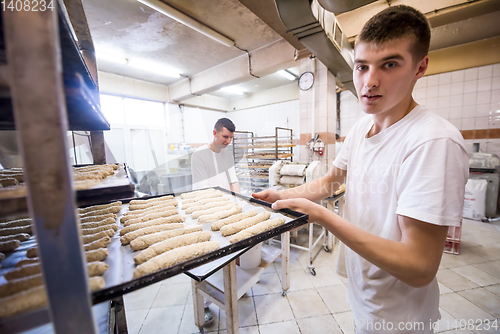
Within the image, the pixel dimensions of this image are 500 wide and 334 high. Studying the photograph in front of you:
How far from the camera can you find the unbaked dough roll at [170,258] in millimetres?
645

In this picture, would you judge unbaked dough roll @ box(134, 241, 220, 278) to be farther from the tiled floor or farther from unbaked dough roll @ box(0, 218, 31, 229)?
the tiled floor

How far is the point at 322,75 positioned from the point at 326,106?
0.65m

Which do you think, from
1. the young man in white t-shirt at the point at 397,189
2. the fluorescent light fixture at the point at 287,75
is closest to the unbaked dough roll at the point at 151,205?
the young man in white t-shirt at the point at 397,189

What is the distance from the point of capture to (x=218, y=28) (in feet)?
11.5

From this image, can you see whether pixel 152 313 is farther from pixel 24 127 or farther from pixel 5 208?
pixel 24 127

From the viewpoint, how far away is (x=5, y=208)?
13.5 inches

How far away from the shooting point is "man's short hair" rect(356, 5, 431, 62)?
29.6 inches

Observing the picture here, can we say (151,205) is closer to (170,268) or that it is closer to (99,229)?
(99,229)

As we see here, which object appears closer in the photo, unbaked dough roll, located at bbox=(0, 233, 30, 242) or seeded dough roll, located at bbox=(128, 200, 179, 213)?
unbaked dough roll, located at bbox=(0, 233, 30, 242)

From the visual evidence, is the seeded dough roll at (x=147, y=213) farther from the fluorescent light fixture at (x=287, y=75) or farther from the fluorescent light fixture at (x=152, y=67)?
the fluorescent light fixture at (x=287, y=75)

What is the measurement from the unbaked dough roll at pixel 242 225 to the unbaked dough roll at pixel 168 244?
91mm

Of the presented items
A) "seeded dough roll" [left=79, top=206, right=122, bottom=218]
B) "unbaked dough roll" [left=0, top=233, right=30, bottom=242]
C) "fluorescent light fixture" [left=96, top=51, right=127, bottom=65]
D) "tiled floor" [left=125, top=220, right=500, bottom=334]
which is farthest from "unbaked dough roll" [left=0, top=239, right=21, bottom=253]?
"fluorescent light fixture" [left=96, top=51, right=127, bottom=65]

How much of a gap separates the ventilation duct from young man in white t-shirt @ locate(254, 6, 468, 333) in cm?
154

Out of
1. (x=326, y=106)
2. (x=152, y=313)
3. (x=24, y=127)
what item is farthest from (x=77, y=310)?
(x=326, y=106)
